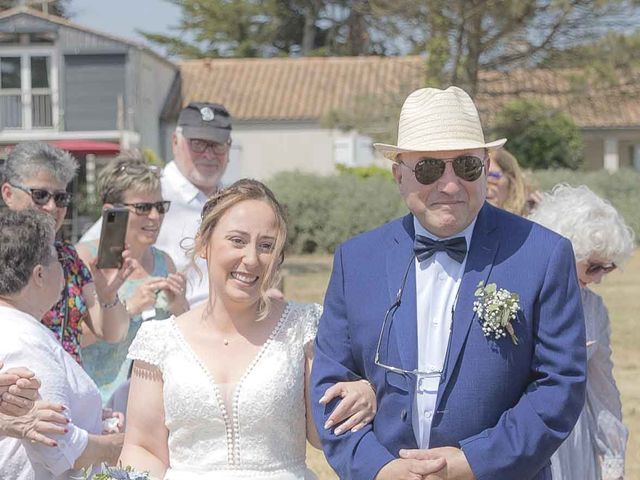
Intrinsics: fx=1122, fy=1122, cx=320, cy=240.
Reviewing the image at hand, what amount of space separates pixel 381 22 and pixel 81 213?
900 centimetres

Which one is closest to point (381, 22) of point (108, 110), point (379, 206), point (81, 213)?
point (379, 206)

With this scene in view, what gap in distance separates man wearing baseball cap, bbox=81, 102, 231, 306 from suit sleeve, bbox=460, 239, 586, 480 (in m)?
3.43

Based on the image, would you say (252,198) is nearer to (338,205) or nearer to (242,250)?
(242,250)

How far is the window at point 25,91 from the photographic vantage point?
3822 cm

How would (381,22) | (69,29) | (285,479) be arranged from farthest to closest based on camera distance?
(69,29) → (381,22) → (285,479)

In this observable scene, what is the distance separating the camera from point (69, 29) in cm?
3772

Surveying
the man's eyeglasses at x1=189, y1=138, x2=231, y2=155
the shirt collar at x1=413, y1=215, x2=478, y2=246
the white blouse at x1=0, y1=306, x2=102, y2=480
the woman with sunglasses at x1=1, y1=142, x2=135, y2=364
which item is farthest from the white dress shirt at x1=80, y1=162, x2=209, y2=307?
the shirt collar at x1=413, y1=215, x2=478, y2=246

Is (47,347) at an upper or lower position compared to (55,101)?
lower

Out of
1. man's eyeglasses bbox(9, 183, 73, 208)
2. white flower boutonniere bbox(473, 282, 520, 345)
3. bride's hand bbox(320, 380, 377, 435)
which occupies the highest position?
man's eyeglasses bbox(9, 183, 73, 208)

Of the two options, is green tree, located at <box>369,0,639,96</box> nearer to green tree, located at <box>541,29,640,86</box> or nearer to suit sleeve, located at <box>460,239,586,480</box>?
green tree, located at <box>541,29,640,86</box>

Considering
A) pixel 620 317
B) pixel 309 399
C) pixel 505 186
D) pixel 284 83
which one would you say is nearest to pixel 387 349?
pixel 309 399

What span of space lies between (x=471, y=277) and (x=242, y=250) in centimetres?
83

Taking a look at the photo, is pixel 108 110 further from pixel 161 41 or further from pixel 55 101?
pixel 161 41

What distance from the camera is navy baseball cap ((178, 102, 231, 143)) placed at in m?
6.48
